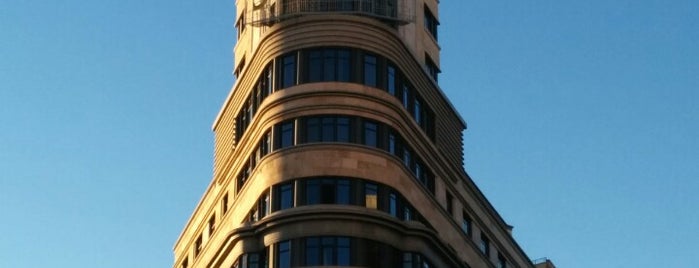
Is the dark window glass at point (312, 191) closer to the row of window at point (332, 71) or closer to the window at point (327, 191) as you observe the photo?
the window at point (327, 191)

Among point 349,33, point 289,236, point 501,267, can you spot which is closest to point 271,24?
point 349,33

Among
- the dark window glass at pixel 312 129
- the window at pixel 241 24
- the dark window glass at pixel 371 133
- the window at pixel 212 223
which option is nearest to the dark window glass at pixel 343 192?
the dark window glass at pixel 312 129

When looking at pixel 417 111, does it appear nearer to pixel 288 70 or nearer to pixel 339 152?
pixel 288 70

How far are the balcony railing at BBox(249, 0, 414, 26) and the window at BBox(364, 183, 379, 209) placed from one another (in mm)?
9956

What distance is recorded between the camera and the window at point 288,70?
310 ft

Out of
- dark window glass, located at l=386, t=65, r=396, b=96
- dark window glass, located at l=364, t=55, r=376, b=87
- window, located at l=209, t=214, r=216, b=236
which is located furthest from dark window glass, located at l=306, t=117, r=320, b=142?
window, located at l=209, t=214, r=216, b=236

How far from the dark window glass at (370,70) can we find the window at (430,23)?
11982 mm

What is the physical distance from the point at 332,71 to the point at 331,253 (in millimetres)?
10450

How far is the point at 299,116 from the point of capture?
92.9 meters

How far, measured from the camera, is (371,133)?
9344 centimetres

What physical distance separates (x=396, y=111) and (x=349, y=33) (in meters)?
4.74

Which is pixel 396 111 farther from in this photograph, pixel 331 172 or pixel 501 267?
pixel 501 267

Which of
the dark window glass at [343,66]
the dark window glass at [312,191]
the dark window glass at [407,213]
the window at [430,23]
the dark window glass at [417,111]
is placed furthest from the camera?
the window at [430,23]

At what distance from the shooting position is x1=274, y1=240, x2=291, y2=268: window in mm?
89125
